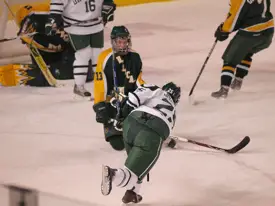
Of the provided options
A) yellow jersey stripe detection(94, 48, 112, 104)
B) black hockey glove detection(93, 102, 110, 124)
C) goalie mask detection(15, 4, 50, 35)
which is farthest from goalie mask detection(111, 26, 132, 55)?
goalie mask detection(15, 4, 50, 35)

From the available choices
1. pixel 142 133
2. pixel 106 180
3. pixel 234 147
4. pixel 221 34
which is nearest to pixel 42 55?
pixel 221 34

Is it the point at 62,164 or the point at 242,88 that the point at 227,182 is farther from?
the point at 242,88

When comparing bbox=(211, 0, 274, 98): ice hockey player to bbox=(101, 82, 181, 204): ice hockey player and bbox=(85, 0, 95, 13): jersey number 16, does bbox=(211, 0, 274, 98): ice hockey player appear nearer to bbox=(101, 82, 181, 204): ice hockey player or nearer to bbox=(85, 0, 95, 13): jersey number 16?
bbox=(85, 0, 95, 13): jersey number 16

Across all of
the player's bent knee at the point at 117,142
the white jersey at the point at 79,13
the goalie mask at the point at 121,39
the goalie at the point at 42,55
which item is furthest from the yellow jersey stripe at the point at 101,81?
the goalie at the point at 42,55

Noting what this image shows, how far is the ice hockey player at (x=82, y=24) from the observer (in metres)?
3.95

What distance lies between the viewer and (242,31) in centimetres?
391

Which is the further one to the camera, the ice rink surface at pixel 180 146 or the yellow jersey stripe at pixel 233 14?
the yellow jersey stripe at pixel 233 14

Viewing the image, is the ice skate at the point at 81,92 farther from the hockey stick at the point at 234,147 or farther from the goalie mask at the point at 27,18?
the hockey stick at the point at 234,147

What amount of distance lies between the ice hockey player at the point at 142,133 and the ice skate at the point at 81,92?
1.36m

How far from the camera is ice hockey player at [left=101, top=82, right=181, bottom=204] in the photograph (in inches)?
91.3

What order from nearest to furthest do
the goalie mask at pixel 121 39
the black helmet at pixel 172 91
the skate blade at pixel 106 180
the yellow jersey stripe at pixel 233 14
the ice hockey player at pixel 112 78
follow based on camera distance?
the skate blade at pixel 106 180 < the black helmet at pixel 172 91 < the goalie mask at pixel 121 39 < the ice hockey player at pixel 112 78 < the yellow jersey stripe at pixel 233 14

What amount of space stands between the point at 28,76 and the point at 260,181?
2.18m

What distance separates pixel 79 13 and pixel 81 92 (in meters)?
0.52

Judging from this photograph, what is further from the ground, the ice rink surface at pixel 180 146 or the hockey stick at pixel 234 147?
the hockey stick at pixel 234 147
